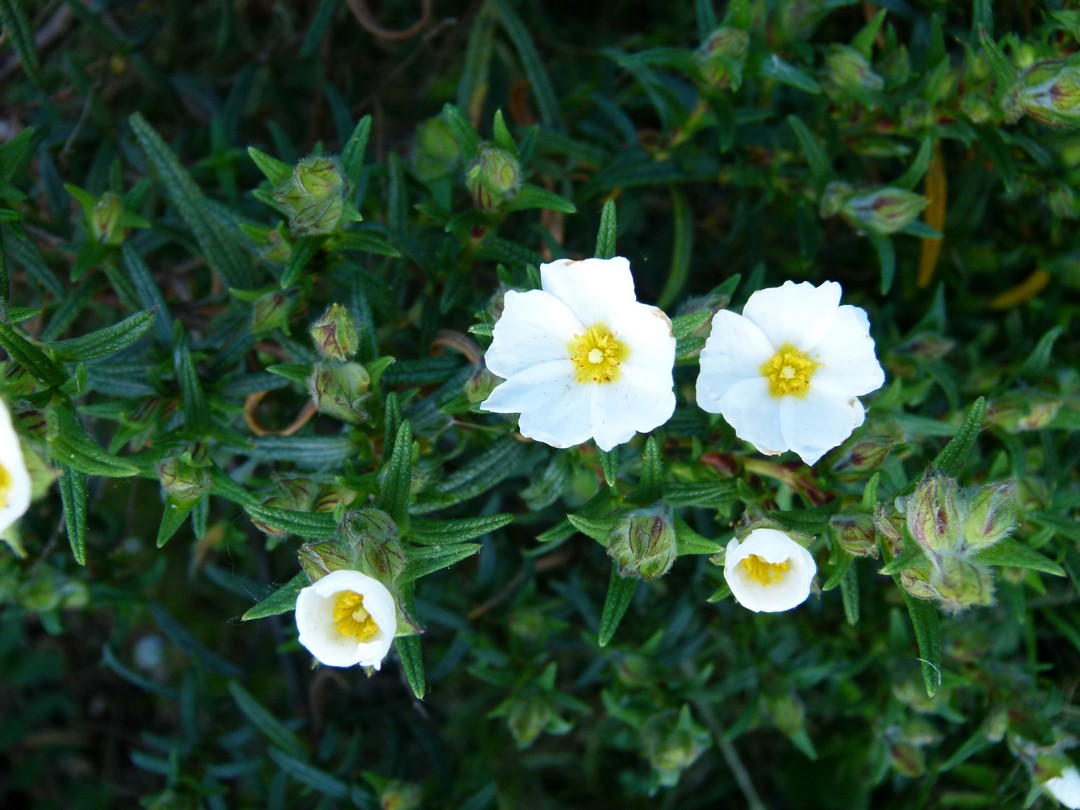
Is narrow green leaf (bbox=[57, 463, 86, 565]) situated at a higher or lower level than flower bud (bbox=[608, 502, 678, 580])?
higher

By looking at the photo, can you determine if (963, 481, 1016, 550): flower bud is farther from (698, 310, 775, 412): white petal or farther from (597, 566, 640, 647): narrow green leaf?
(597, 566, 640, 647): narrow green leaf

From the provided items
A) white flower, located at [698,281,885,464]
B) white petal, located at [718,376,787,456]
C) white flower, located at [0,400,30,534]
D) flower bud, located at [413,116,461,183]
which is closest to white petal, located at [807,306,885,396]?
white flower, located at [698,281,885,464]

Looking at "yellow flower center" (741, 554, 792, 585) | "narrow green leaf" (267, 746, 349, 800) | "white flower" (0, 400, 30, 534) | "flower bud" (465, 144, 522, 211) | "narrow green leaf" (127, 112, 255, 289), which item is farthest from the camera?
"narrow green leaf" (267, 746, 349, 800)

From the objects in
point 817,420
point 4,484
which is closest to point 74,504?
point 4,484

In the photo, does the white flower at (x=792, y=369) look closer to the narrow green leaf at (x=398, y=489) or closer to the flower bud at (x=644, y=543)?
the flower bud at (x=644, y=543)

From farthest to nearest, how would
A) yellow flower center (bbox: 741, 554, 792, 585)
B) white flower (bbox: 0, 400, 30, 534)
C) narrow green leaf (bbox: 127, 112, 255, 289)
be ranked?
narrow green leaf (bbox: 127, 112, 255, 289) → yellow flower center (bbox: 741, 554, 792, 585) → white flower (bbox: 0, 400, 30, 534)

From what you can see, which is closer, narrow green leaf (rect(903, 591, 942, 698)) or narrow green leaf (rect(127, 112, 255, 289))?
narrow green leaf (rect(903, 591, 942, 698))
